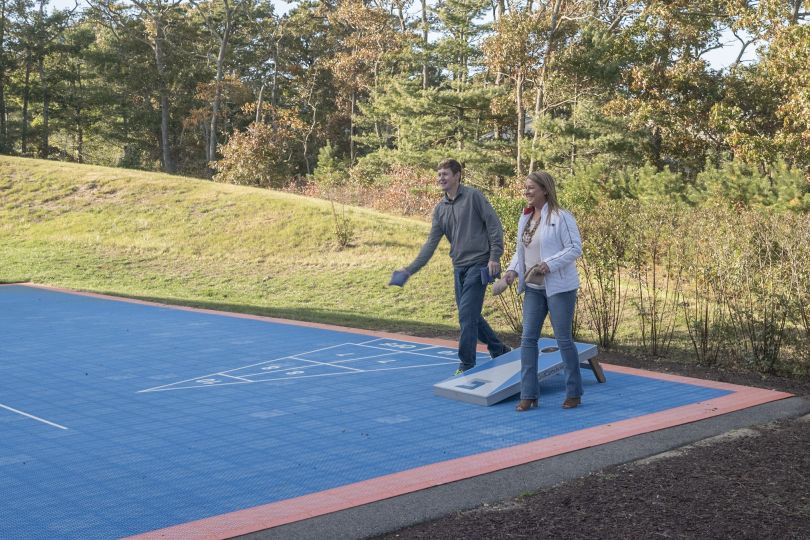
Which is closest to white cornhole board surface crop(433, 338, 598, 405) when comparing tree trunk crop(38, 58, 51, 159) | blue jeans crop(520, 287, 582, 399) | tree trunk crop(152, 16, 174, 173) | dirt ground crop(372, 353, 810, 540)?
→ blue jeans crop(520, 287, 582, 399)

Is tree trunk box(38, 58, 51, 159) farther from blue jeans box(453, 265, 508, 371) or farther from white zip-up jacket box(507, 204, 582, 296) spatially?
white zip-up jacket box(507, 204, 582, 296)

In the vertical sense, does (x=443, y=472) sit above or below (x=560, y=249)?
below

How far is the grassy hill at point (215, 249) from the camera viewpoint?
14391 millimetres

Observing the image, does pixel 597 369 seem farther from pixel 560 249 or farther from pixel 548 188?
pixel 548 188

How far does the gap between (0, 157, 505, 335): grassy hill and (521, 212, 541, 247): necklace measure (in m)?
4.60

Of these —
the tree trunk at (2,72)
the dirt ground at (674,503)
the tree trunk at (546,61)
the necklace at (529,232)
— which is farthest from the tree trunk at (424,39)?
the dirt ground at (674,503)

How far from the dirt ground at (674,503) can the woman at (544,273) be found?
120 centimetres

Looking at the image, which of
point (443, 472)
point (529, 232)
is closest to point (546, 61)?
point (529, 232)

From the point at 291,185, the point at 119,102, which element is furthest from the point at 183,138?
the point at 291,185

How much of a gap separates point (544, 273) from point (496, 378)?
3.83 feet

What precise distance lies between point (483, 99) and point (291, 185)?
855 centimetres

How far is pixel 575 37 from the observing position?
2630 centimetres

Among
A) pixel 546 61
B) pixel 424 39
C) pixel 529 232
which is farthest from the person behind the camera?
pixel 424 39

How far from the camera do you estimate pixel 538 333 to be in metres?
6.07
